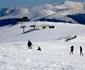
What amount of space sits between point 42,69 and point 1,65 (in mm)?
2923

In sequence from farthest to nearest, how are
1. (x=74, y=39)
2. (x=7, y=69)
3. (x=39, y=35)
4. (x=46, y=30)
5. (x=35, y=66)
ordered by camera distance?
(x=46, y=30) < (x=39, y=35) < (x=74, y=39) < (x=35, y=66) < (x=7, y=69)

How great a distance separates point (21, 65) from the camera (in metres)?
22.7

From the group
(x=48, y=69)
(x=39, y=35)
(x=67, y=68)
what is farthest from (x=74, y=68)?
(x=39, y=35)

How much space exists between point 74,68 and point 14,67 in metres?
4.04

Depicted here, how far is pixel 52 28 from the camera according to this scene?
121m

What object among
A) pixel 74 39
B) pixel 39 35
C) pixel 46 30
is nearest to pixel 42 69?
pixel 74 39

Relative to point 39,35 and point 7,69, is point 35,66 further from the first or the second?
point 39,35

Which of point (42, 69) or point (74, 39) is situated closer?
point (42, 69)

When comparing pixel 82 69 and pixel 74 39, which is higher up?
pixel 82 69

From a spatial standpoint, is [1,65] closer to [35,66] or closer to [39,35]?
[35,66]

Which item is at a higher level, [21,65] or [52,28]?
[21,65]

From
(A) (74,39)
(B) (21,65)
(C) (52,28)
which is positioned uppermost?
(B) (21,65)

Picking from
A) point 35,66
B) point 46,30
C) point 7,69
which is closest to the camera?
point 7,69

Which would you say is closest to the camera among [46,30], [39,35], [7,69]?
[7,69]
